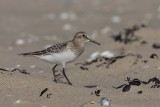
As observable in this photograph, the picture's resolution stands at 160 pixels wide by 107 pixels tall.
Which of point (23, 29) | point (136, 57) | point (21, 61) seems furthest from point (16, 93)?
point (23, 29)

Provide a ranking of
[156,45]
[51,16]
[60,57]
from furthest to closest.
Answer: [51,16] < [156,45] < [60,57]

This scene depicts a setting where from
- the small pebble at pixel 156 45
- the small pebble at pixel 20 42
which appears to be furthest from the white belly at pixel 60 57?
the small pebble at pixel 20 42

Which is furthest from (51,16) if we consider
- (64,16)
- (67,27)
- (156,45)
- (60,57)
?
(60,57)

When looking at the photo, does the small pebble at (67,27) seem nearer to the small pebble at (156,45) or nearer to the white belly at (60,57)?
the small pebble at (156,45)

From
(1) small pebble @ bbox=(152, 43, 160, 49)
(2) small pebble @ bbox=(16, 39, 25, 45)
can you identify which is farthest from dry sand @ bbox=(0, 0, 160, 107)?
(1) small pebble @ bbox=(152, 43, 160, 49)

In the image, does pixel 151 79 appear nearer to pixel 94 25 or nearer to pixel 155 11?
pixel 94 25

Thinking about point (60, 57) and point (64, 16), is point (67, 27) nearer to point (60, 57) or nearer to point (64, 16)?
point (64, 16)

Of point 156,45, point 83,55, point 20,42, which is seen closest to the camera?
point 156,45

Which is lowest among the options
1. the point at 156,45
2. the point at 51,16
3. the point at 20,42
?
the point at 156,45

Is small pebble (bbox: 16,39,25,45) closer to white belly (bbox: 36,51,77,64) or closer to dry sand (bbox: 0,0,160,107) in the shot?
dry sand (bbox: 0,0,160,107)

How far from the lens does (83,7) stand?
20.0m

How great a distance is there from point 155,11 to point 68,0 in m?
3.00

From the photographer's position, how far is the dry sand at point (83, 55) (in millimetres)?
8039

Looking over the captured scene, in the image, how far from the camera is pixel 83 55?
41.1ft
